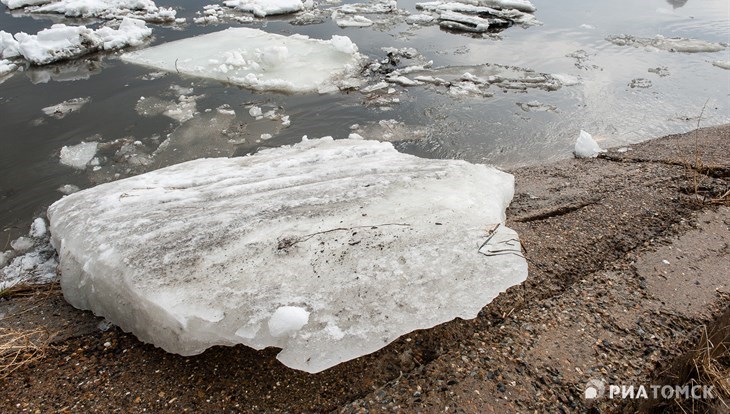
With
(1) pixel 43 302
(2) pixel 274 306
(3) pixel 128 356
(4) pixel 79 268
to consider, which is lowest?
(1) pixel 43 302

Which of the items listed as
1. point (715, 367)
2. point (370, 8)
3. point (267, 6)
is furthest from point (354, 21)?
point (715, 367)

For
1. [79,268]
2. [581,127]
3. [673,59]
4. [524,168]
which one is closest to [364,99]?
[524,168]

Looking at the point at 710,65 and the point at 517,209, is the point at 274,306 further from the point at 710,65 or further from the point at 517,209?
the point at 710,65

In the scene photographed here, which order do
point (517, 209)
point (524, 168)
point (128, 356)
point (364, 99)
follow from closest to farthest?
1. point (128, 356)
2. point (517, 209)
3. point (524, 168)
4. point (364, 99)

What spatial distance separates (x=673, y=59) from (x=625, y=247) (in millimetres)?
7390

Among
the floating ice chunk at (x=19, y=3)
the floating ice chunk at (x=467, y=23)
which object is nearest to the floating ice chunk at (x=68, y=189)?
the floating ice chunk at (x=467, y=23)

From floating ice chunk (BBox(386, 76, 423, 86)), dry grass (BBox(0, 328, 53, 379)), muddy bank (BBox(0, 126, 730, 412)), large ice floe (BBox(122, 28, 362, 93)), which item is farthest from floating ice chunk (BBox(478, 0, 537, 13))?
dry grass (BBox(0, 328, 53, 379))

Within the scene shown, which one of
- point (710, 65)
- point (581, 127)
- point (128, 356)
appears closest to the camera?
point (128, 356)

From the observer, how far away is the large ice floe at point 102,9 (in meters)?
10.5

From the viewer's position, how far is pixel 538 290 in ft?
9.24

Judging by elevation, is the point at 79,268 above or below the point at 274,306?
below

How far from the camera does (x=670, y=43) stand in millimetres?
9273

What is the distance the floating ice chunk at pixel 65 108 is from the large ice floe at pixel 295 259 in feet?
10.8

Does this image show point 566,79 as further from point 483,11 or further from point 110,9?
point 110,9
